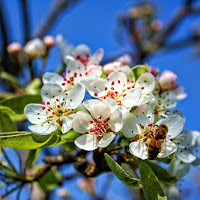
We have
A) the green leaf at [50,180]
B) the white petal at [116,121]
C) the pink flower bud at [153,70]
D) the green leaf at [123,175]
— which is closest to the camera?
the green leaf at [123,175]

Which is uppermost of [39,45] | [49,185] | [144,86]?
[39,45]

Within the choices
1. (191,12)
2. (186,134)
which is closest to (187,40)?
(191,12)

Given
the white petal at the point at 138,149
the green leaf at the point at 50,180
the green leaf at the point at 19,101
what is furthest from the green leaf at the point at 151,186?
the green leaf at the point at 50,180

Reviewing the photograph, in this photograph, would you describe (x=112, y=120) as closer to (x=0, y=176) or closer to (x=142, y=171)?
(x=142, y=171)

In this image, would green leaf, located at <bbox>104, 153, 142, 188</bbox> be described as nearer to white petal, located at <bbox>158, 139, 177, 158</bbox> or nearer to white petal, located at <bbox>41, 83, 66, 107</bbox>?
white petal, located at <bbox>158, 139, 177, 158</bbox>

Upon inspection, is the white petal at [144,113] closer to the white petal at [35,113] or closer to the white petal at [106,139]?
the white petal at [106,139]
